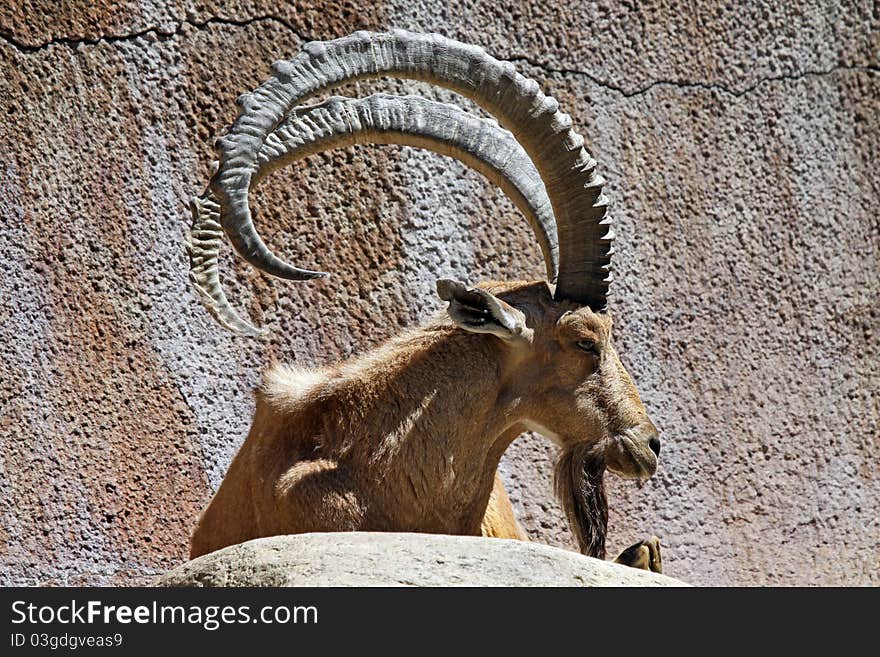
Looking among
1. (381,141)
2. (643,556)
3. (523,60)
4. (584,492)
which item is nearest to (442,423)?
(584,492)

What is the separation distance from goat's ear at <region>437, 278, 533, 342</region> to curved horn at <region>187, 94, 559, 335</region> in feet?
1.68

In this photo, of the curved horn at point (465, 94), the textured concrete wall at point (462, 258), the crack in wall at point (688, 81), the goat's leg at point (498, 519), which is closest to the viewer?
the curved horn at point (465, 94)

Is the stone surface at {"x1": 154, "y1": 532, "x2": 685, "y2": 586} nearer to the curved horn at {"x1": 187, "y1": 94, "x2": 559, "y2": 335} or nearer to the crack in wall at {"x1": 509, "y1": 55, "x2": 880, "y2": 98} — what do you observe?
the curved horn at {"x1": 187, "y1": 94, "x2": 559, "y2": 335}

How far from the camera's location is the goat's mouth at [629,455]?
13.7 feet

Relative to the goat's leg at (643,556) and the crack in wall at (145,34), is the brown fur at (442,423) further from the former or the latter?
the crack in wall at (145,34)

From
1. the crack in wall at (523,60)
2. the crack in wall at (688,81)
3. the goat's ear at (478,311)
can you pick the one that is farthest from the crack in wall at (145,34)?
the goat's ear at (478,311)

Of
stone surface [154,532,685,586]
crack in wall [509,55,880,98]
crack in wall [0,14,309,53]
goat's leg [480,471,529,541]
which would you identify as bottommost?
stone surface [154,532,685,586]

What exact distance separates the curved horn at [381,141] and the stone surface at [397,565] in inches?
42.6

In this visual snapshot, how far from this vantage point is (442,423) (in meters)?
4.16

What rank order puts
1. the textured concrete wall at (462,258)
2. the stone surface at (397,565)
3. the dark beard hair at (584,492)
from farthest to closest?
the textured concrete wall at (462,258) < the dark beard hair at (584,492) < the stone surface at (397,565)

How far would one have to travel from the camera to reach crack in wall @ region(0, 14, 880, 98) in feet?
16.8

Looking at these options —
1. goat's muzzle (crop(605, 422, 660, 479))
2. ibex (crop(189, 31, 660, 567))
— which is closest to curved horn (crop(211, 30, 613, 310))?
ibex (crop(189, 31, 660, 567))

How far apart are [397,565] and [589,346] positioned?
130 cm

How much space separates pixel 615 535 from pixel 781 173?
1.79 meters
